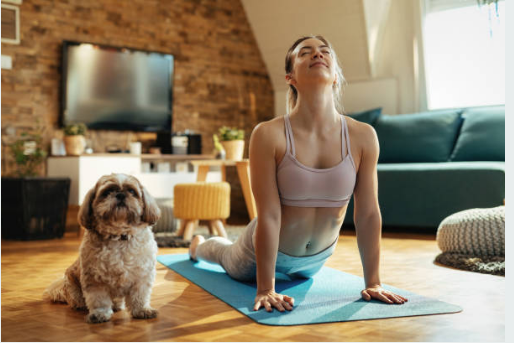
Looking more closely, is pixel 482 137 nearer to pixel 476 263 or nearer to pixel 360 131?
pixel 476 263

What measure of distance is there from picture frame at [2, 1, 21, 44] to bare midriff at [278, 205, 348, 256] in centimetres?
413

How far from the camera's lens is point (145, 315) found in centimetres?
183

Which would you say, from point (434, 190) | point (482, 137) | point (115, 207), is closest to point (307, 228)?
point (115, 207)

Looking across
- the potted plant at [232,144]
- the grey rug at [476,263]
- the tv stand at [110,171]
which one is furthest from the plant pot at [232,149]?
the grey rug at [476,263]

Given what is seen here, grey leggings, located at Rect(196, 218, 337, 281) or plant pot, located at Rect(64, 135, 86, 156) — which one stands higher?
plant pot, located at Rect(64, 135, 86, 156)

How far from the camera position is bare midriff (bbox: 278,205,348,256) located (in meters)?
1.99

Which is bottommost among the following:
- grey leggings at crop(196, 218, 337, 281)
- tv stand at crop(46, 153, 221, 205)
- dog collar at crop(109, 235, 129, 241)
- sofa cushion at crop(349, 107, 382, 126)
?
grey leggings at crop(196, 218, 337, 281)

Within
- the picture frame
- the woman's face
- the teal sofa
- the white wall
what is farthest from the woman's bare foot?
the white wall

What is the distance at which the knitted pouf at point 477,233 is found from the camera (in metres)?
2.87

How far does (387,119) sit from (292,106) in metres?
3.29

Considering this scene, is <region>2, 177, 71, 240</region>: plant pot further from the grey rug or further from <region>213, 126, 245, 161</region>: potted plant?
the grey rug

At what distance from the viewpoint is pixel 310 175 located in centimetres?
192

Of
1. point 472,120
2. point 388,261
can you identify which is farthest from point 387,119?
point 388,261

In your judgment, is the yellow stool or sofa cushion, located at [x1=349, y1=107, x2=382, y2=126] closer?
the yellow stool
